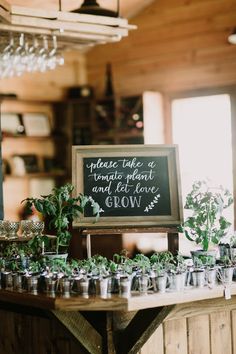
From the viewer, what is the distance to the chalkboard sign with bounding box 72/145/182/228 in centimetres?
411

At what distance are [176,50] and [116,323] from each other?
15.9 feet

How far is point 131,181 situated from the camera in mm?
4184

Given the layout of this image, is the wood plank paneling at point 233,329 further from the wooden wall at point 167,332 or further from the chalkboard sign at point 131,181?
the chalkboard sign at point 131,181

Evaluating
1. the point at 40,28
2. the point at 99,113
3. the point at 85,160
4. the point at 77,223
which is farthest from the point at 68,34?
the point at 99,113

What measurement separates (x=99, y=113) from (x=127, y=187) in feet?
14.1

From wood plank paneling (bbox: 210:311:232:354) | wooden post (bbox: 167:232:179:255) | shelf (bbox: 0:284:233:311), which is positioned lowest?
wood plank paneling (bbox: 210:311:232:354)

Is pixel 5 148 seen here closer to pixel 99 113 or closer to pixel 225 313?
pixel 99 113

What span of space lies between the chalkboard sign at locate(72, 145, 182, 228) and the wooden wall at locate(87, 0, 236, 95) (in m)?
3.39

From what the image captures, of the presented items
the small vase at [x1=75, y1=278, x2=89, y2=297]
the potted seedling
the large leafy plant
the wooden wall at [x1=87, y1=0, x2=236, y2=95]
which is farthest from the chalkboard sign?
the wooden wall at [x1=87, y1=0, x2=236, y2=95]

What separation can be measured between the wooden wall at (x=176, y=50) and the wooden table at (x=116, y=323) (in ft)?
13.1

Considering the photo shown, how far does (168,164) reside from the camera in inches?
165

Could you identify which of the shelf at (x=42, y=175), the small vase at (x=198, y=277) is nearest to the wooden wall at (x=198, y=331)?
the small vase at (x=198, y=277)

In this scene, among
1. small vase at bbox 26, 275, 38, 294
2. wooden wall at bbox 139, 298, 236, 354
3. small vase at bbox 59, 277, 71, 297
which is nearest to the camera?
small vase at bbox 59, 277, 71, 297

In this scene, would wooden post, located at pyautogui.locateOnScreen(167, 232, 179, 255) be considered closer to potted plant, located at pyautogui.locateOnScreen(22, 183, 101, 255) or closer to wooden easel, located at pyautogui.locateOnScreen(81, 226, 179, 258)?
wooden easel, located at pyautogui.locateOnScreen(81, 226, 179, 258)
